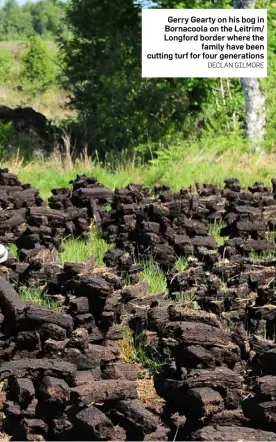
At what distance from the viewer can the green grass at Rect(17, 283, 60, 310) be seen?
20.9 feet

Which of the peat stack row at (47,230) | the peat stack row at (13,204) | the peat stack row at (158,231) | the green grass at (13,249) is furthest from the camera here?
the peat stack row at (13,204)

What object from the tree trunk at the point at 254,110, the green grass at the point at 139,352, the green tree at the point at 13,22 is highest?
the green tree at the point at 13,22

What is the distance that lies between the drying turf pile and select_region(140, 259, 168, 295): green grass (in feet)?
0.29

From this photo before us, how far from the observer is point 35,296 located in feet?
21.8

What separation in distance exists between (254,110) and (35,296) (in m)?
9.45

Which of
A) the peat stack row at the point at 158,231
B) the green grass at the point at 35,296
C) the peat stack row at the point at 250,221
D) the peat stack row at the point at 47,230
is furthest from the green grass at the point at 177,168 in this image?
the green grass at the point at 35,296

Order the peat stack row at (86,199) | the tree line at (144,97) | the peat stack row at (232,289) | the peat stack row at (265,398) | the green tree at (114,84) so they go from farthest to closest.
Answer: the green tree at (114,84) → the tree line at (144,97) → the peat stack row at (86,199) → the peat stack row at (232,289) → the peat stack row at (265,398)

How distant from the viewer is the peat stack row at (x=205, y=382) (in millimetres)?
4082

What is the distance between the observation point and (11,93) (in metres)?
39.7

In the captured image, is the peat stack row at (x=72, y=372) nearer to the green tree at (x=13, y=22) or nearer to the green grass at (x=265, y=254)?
the green grass at (x=265, y=254)

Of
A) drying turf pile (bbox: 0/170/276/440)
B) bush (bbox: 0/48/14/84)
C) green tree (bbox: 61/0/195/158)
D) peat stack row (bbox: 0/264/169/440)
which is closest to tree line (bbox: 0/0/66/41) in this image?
bush (bbox: 0/48/14/84)

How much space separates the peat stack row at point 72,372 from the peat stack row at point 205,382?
0.55 feet

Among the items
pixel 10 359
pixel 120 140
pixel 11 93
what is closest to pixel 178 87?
pixel 120 140

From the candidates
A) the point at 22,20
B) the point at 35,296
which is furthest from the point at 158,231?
the point at 22,20
